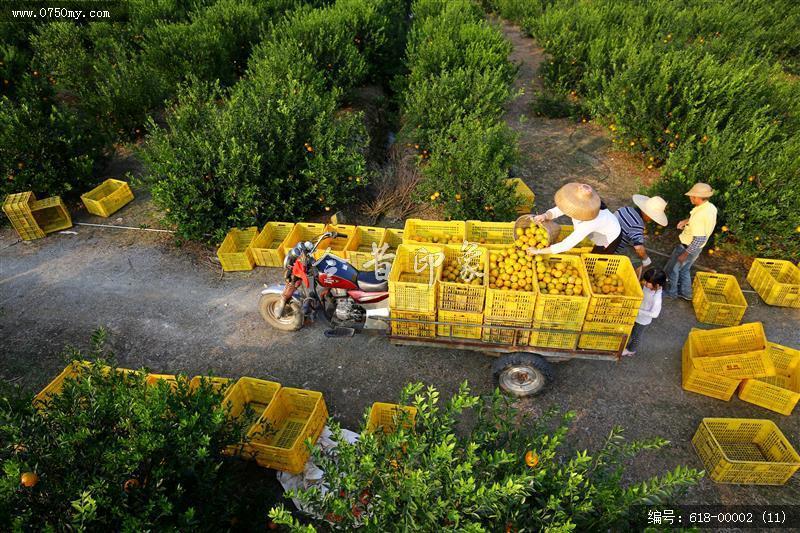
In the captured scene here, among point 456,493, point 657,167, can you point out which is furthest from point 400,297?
point 657,167

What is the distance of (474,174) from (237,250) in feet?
15.0

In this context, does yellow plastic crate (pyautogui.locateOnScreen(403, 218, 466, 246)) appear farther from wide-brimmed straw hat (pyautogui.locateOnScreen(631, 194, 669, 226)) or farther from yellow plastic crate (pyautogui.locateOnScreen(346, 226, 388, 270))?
wide-brimmed straw hat (pyautogui.locateOnScreen(631, 194, 669, 226))

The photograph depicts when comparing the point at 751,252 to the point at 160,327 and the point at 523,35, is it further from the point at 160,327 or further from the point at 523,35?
the point at 523,35

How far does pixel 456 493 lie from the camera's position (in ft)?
8.94

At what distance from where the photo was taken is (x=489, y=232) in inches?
244

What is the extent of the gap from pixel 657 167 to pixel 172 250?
35.0ft

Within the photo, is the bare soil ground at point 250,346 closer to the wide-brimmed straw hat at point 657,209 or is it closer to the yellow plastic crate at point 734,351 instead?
the yellow plastic crate at point 734,351

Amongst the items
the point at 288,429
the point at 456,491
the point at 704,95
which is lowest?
the point at 288,429

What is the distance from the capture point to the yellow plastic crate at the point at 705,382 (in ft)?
17.1

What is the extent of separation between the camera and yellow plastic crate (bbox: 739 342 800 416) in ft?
16.6

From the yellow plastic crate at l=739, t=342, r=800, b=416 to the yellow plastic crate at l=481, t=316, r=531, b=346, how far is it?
2.82m

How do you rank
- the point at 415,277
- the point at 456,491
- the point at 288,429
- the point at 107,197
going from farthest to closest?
1. the point at 107,197
2. the point at 415,277
3. the point at 288,429
4. the point at 456,491

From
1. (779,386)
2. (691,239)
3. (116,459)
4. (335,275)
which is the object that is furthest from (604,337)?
(116,459)

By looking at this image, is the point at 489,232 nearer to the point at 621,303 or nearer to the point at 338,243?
the point at 621,303
